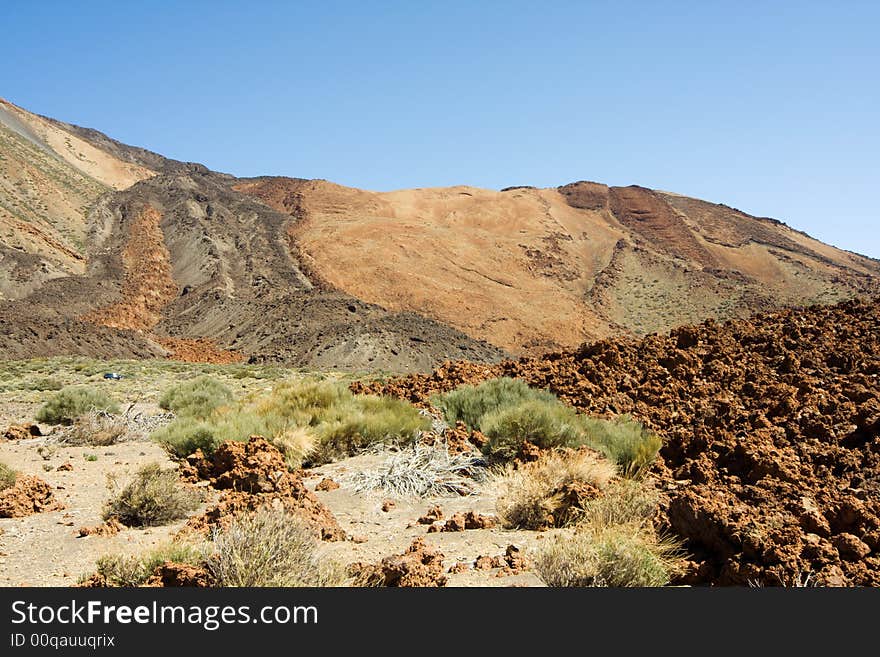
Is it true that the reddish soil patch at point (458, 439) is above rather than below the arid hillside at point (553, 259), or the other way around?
below

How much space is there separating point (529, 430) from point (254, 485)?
10.6ft

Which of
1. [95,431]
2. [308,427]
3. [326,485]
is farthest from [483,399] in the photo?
[95,431]

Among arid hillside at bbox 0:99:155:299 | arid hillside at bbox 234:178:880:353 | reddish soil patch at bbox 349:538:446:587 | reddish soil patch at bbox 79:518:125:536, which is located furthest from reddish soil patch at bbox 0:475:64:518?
arid hillside at bbox 0:99:155:299

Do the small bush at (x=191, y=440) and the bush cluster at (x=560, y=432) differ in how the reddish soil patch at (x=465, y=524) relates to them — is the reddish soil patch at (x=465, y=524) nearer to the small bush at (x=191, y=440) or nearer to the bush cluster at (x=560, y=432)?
the bush cluster at (x=560, y=432)

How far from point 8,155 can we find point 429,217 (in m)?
37.3

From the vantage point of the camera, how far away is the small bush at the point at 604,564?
14.4ft

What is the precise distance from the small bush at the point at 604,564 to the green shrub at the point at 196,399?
9.64 meters

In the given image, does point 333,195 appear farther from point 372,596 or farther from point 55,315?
point 372,596

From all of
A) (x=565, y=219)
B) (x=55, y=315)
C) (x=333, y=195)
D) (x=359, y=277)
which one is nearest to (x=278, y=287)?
(x=359, y=277)

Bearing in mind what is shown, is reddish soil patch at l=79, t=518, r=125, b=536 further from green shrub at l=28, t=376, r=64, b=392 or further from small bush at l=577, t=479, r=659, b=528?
green shrub at l=28, t=376, r=64, b=392

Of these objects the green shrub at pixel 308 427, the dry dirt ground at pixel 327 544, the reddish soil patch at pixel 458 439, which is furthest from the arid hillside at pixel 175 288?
the dry dirt ground at pixel 327 544

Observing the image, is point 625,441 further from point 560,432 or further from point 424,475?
point 424,475

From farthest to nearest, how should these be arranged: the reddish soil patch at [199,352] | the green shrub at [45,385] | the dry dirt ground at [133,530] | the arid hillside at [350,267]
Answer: the arid hillside at [350,267] < the reddish soil patch at [199,352] < the green shrub at [45,385] < the dry dirt ground at [133,530]

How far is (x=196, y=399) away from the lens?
47.5ft
